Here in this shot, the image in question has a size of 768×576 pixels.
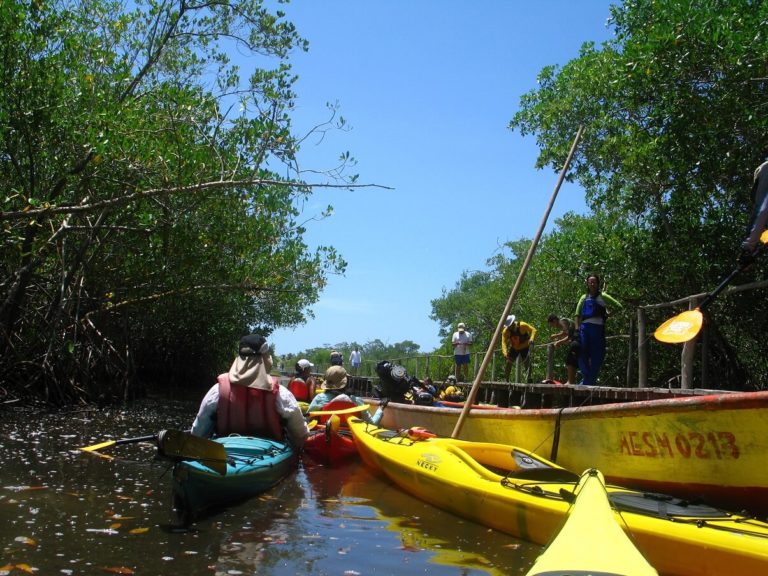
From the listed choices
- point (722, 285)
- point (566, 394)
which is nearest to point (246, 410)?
point (722, 285)

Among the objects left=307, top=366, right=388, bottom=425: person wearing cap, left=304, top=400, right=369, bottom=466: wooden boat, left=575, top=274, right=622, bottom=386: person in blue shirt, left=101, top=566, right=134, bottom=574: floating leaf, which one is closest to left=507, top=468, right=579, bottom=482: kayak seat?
left=101, top=566, right=134, bottom=574: floating leaf

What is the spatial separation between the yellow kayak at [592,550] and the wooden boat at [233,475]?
2650mm

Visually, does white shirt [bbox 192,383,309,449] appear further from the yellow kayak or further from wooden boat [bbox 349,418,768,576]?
the yellow kayak

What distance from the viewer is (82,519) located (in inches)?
185

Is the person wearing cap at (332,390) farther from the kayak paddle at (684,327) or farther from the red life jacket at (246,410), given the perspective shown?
the kayak paddle at (684,327)

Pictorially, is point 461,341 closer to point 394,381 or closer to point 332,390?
point 394,381

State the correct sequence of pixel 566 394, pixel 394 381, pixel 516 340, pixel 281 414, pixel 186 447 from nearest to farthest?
1. pixel 186 447
2. pixel 281 414
3. pixel 566 394
4. pixel 394 381
5. pixel 516 340

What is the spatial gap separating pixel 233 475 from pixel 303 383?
691cm

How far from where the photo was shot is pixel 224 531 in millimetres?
4691

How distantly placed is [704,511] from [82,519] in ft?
13.3

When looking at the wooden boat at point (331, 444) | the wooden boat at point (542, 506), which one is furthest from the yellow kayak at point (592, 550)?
the wooden boat at point (331, 444)

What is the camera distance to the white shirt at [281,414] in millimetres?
6043

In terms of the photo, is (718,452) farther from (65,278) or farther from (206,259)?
(206,259)

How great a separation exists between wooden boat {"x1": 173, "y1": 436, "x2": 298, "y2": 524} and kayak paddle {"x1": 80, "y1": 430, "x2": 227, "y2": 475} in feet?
0.17
